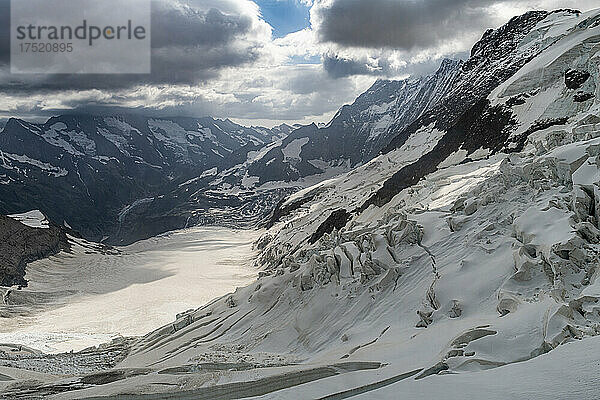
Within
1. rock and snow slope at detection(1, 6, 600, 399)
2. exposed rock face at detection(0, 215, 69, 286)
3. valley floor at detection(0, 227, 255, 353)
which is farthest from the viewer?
exposed rock face at detection(0, 215, 69, 286)

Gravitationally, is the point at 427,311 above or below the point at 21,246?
below

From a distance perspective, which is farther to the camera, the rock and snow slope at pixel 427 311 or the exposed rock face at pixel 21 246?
the exposed rock face at pixel 21 246

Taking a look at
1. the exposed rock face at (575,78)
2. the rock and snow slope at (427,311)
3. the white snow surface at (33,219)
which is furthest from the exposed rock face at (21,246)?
the exposed rock face at (575,78)

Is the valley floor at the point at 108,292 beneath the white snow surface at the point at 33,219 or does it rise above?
beneath

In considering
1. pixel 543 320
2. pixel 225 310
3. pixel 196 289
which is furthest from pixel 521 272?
pixel 196 289

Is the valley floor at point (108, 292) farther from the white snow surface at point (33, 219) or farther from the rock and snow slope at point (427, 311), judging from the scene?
the rock and snow slope at point (427, 311)

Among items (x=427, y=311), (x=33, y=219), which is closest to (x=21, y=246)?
(x=33, y=219)

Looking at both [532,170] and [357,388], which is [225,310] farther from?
[357,388]

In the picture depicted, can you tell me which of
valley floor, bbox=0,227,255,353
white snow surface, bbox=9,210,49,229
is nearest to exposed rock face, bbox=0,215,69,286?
valley floor, bbox=0,227,255,353

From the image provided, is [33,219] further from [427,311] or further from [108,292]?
[427,311]

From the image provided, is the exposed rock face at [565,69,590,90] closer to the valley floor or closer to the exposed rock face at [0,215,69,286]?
the valley floor
